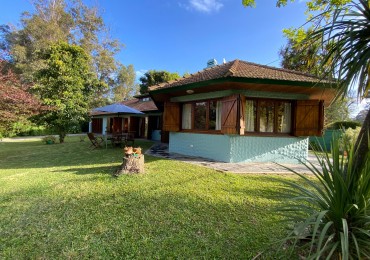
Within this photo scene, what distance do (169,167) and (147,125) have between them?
1224cm

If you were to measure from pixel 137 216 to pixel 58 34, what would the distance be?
28.2 meters

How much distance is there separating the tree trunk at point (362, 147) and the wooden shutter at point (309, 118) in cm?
658

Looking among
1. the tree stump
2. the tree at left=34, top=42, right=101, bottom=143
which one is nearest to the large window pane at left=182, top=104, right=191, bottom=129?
the tree stump

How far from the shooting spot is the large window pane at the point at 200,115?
9.05m

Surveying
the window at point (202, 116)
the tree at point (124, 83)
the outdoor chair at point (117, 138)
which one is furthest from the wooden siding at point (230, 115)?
the tree at point (124, 83)

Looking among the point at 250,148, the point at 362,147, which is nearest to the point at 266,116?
the point at 250,148

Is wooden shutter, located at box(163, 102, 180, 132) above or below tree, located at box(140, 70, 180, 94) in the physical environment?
below

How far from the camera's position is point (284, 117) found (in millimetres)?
8531

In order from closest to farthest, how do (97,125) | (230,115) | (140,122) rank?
(230,115)
(140,122)
(97,125)

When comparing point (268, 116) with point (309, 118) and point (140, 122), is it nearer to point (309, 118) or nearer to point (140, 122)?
point (309, 118)

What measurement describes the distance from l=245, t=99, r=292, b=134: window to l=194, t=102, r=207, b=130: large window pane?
1.89 m

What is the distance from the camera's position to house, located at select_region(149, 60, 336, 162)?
7.41 meters

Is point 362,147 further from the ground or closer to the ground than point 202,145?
further from the ground

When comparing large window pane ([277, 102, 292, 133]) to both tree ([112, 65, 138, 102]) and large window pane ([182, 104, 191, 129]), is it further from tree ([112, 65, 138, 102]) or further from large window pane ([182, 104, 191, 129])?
tree ([112, 65, 138, 102])
